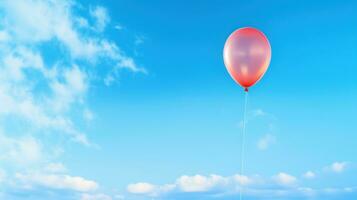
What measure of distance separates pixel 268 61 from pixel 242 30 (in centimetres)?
134

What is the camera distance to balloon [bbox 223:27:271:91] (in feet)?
61.4

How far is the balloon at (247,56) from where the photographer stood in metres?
18.7

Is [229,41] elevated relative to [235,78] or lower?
elevated

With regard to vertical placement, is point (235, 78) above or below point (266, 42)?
below

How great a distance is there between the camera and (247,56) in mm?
18688

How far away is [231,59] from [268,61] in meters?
1.27

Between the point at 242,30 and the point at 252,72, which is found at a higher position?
the point at 242,30

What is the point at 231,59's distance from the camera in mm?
18859

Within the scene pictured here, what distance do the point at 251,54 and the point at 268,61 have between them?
76 cm

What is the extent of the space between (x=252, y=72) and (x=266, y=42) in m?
1.19

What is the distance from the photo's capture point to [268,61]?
19109mm

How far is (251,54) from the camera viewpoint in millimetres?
18703
